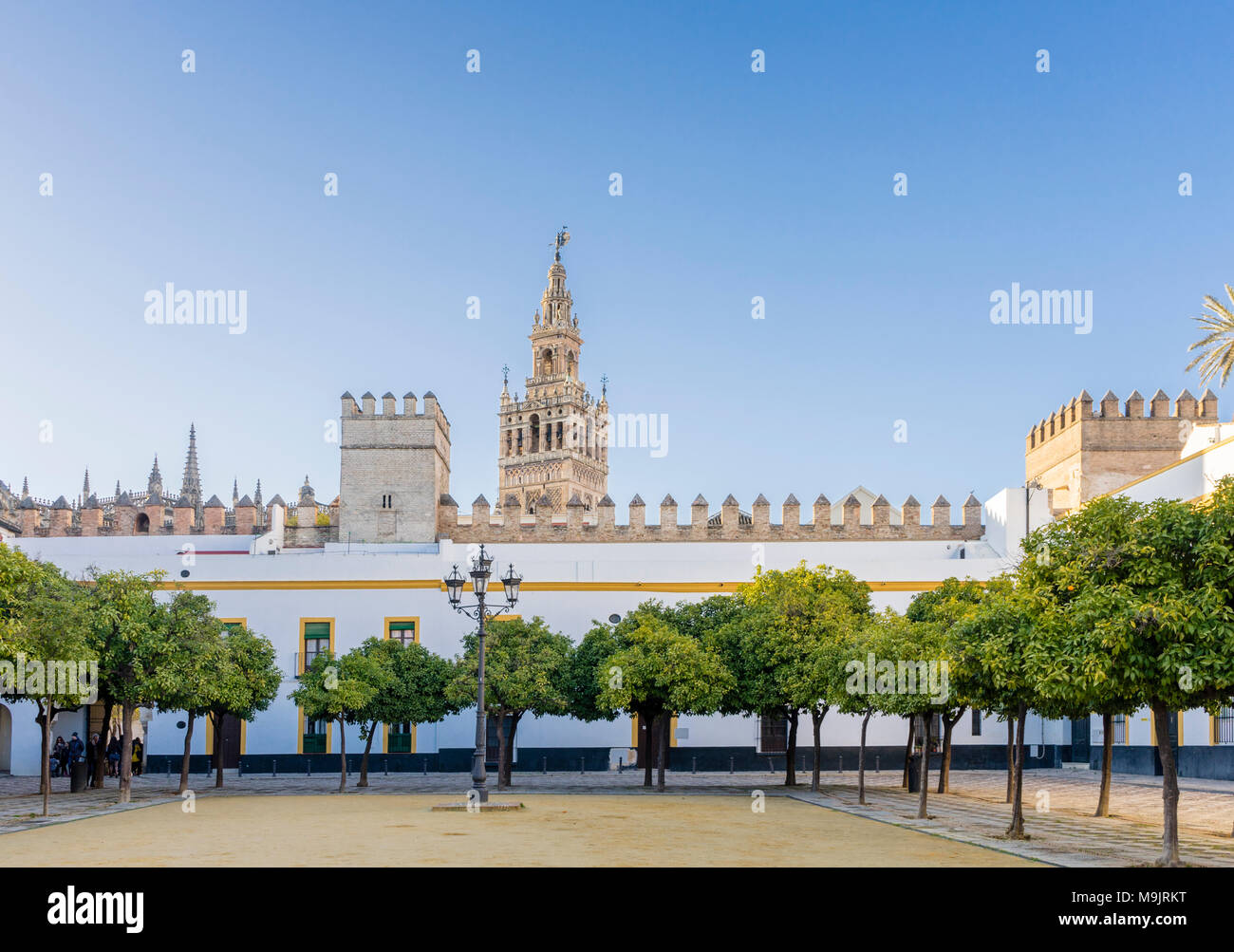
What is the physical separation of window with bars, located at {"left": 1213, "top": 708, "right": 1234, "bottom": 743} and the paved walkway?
53.9 inches

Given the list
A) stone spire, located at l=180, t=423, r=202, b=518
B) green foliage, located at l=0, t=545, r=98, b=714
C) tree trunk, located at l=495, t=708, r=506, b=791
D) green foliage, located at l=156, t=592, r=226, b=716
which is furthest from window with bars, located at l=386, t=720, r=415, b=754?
stone spire, located at l=180, t=423, r=202, b=518

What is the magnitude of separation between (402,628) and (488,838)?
2030cm

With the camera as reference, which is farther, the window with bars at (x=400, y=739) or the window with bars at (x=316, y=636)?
the window with bars at (x=316, y=636)

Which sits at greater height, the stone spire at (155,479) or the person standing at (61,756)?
the stone spire at (155,479)

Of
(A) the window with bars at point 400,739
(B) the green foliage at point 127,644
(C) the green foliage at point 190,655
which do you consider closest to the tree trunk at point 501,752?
(C) the green foliage at point 190,655

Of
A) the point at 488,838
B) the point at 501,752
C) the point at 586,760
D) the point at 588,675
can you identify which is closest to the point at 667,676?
the point at 588,675

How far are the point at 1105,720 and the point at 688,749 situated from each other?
19.9m

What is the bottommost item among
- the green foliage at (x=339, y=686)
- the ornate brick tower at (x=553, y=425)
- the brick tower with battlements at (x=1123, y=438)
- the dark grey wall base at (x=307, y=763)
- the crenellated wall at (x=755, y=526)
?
the dark grey wall base at (x=307, y=763)

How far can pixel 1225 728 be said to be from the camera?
96.4ft

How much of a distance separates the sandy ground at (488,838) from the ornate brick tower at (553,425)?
65.2 metres

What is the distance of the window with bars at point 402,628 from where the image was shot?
35094 millimetres

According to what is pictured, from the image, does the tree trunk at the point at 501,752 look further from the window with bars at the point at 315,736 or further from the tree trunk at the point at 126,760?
the window with bars at the point at 315,736

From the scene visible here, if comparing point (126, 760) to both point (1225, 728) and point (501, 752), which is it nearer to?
point (501, 752)
